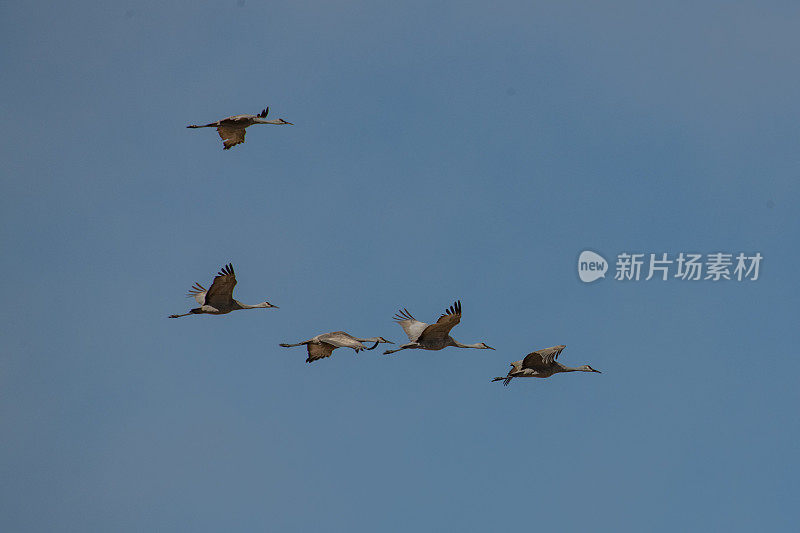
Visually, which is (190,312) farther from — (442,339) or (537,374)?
(537,374)

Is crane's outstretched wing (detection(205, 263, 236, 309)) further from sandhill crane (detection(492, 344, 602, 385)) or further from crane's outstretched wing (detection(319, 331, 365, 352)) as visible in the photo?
sandhill crane (detection(492, 344, 602, 385))

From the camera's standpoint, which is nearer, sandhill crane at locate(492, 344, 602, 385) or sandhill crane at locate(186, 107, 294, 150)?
sandhill crane at locate(492, 344, 602, 385)

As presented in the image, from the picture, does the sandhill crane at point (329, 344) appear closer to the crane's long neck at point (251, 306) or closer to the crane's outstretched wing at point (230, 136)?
the crane's long neck at point (251, 306)

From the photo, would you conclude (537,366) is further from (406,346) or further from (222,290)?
(222,290)

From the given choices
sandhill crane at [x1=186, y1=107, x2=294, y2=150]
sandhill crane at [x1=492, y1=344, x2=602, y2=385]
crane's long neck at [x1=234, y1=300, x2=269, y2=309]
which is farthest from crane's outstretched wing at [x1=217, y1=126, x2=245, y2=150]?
sandhill crane at [x1=492, y1=344, x2=602, y2=385]

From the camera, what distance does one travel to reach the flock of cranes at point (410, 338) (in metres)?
45.1

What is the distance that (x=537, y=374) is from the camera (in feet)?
153

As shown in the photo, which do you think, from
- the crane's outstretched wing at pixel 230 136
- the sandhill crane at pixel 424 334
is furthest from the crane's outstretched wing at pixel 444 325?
the crane's outstretched wing at pixel 230 136

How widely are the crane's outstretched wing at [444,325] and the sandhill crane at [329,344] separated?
1.73 meters

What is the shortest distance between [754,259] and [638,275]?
3986mm

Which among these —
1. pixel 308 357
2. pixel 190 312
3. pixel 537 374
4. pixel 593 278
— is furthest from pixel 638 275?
pixel 190 312

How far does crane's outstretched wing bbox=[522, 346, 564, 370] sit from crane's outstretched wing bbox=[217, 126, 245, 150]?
1239 cm

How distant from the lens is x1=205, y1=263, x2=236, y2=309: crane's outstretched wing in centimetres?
4594

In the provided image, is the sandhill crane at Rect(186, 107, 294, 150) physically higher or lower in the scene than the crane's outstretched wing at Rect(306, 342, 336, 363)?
higher
